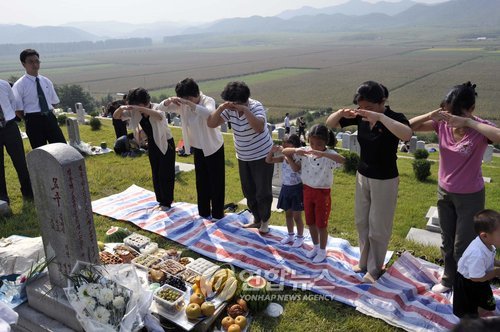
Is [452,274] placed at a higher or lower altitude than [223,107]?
lower

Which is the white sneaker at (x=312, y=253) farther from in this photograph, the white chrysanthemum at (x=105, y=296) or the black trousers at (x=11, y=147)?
the black trousers at (x=11, y=147)

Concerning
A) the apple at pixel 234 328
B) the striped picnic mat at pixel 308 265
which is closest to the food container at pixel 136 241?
the striped picnic mat at pixel 308 265

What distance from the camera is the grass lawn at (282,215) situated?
3890mm

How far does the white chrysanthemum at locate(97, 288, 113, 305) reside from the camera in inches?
132

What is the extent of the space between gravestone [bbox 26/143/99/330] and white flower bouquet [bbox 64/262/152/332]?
22 centimetres

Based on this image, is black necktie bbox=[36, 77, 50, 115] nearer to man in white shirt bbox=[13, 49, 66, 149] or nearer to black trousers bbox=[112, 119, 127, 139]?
man in white shirt bbox=[13, 49, 66, 149]

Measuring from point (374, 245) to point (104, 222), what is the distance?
407 centimetres

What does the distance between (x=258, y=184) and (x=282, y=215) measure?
1.47 m

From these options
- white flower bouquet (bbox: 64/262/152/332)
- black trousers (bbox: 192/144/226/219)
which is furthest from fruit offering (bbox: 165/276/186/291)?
black trousers (bbox: 192/144/226/219)

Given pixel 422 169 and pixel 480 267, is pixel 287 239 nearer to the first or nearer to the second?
pixel 480 267

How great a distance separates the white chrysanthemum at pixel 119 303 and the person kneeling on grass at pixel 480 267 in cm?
279

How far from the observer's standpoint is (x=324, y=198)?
463cm

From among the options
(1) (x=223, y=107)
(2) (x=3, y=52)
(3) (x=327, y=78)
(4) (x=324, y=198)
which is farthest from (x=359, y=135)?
(2) (x=3, y=52)

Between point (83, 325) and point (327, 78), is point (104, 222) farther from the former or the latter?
point (327, 78)
